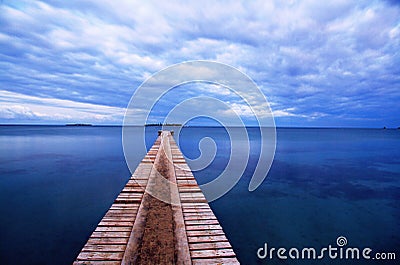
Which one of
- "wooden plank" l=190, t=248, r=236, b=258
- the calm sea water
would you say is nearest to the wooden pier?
"wooden plank" l=190, t=248, r=236, b=258

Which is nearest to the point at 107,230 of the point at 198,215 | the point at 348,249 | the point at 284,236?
the point at 198,215

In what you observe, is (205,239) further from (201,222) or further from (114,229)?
(114,229)

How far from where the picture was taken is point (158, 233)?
3.28 metres

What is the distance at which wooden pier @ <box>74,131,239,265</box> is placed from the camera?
2850mm

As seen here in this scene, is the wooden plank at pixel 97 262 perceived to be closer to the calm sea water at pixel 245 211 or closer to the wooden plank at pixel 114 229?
the wooden plank at pixel 114 229

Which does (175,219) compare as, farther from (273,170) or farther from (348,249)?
(273,170)

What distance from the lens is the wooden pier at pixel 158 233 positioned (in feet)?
9.35

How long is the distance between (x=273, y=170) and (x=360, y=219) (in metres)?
7.15

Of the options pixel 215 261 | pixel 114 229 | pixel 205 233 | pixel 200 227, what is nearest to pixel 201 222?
pixel 200 227

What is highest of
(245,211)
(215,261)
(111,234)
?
(111,234)

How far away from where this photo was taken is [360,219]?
739cm

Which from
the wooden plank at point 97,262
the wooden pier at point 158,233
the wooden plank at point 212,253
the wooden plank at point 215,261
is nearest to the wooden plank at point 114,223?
the wooden pier at point 158,233

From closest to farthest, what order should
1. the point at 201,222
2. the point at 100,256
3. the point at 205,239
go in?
the point at 100,256 → the point at 205,239 → the point at 201,222

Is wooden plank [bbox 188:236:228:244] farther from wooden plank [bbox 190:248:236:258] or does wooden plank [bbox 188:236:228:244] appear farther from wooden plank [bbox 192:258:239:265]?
wooden plank [bbox 192:258:239:265]
